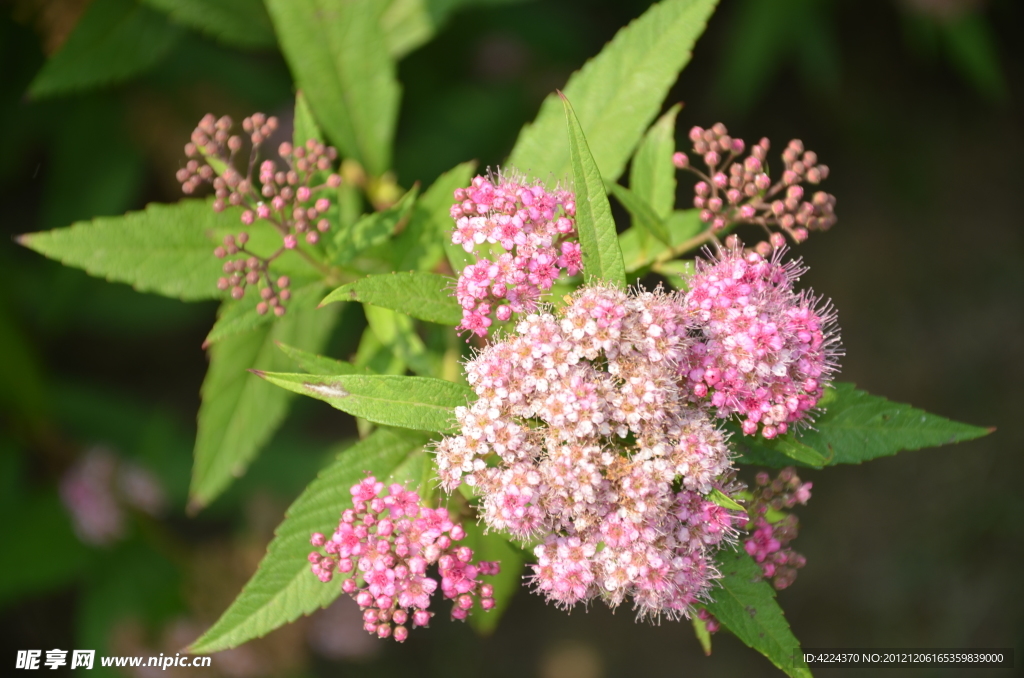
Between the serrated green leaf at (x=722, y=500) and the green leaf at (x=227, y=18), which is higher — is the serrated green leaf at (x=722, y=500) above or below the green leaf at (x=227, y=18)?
below

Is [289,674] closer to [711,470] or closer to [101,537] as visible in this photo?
[101,537]

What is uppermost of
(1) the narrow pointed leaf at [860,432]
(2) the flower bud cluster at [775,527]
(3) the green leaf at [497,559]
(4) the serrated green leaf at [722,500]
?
(1) the narrow pointed leaf at [860,432]

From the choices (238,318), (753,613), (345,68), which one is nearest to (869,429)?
(753,613)

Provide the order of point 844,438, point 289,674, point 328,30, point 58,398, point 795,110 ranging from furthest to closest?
1. point 795,110
2. point 58,398
3. point 289,674
4. point 328,30
5. point 844,438

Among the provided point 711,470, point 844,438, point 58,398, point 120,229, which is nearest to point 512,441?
point 711,470

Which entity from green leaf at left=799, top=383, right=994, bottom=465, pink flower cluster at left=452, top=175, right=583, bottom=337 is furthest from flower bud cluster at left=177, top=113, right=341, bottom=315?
green leaf at left=799, top=383, right=994, bottom=465

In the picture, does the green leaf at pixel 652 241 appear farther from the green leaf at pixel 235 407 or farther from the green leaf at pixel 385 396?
the green leaf at pixel 235 407

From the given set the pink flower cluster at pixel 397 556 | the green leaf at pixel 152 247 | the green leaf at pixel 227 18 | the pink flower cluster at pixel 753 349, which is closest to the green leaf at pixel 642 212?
the pink flower cluster at pixel 753 349
